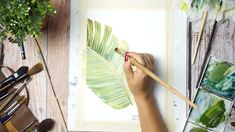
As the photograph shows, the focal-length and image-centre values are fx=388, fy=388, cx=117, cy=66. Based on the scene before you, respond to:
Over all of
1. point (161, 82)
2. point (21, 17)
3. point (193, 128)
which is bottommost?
point (193, 128)

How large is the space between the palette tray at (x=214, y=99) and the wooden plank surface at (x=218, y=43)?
14mm

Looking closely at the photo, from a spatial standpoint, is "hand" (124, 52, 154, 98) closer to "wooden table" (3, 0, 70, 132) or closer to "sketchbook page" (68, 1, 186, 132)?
"sketchbook page" (68, 1, 186, 132)

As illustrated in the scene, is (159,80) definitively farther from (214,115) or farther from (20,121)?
(20,121)

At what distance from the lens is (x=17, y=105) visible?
800 millimetres

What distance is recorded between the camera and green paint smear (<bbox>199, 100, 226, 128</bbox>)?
752 mm

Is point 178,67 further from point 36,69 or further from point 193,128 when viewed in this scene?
point 36,69

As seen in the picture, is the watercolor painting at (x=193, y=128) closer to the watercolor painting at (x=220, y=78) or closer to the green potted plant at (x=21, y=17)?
the watercolor painting at (x=220, y=78)

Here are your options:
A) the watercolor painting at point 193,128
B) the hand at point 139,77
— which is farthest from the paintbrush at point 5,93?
the watercolor painting at point 193,128

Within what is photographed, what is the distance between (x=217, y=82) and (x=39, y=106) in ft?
1.20

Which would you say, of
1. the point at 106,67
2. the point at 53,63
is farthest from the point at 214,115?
the point at 53,63

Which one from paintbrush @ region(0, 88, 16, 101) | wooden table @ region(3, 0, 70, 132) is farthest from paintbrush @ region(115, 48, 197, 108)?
paintbrush @ region(0, 88, 16, 101)

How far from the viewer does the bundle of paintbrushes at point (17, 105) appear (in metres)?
0.80

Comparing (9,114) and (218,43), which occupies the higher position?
(218,43)

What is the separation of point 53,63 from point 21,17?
0.14 m
